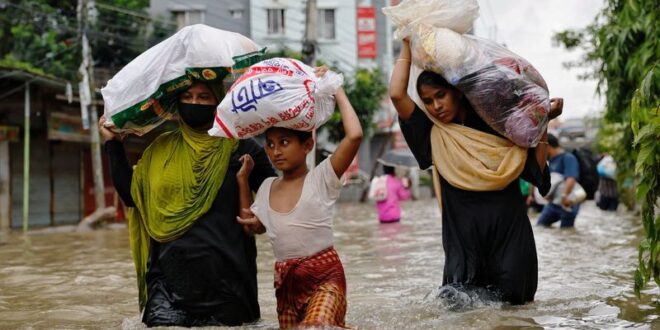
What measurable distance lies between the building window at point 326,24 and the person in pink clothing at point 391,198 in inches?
904

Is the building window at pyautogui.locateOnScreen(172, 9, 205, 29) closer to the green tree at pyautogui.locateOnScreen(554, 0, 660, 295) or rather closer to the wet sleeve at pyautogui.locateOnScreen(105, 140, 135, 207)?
the green tree at pyautogui.locateOnScreen(554, 0, 660, 295)

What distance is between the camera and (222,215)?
13.4 ft

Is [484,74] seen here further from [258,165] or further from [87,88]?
[87,88]

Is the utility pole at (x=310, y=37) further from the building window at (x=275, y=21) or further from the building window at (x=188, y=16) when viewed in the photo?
the building window at (x=275, y=21)

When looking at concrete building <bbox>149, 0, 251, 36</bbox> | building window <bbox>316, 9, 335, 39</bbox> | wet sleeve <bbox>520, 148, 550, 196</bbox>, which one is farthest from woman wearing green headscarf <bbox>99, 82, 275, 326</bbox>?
building window <bbox>316, 9, 335, 39</bbox>

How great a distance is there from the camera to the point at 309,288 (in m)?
3.96

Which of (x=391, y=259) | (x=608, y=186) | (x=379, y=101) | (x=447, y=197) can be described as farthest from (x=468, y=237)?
(x=379, y=101)

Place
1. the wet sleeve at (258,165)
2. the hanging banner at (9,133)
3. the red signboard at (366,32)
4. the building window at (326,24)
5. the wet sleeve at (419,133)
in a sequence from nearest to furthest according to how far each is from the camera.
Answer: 1. the wet sleeve at (258,165)
2. the wet sleeve at (419,133)
3. the hanging banner at (9,133)
4. the red signboard at (366,32)
5. the building window at (326,24)

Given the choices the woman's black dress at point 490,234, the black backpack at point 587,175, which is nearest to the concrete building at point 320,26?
the black backpack at point 587,175

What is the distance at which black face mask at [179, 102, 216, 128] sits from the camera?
4066mm

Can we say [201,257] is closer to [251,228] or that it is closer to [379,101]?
[251,228]

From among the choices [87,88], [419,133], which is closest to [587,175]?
[419,133]

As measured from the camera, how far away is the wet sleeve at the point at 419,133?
471 centimetres

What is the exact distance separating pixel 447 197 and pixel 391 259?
4498 mm
